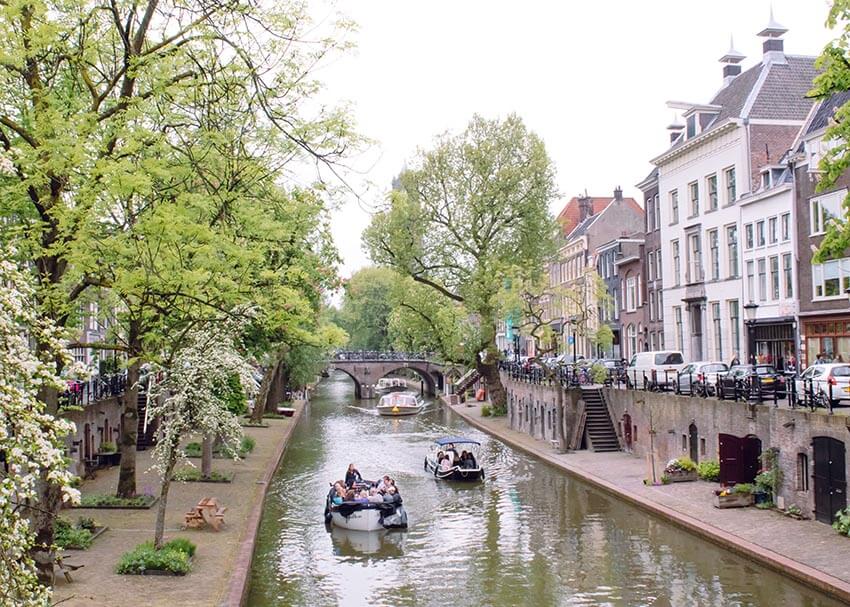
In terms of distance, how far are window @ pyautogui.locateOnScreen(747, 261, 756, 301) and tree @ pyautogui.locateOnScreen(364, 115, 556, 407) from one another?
14.8 metres

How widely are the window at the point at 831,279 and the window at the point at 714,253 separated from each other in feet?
34.8

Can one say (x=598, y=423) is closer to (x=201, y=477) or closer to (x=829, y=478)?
(x=201, y=477)

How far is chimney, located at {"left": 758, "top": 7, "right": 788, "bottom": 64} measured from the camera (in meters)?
54.4

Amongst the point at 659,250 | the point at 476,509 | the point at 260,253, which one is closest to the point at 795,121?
the point at 659,250

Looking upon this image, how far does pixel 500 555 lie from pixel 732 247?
3303cm

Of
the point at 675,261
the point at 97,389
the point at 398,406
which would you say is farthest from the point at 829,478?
the point at 398,406

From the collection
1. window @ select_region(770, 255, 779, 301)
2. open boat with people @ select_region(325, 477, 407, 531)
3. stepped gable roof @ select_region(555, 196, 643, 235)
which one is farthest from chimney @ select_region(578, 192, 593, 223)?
open boat with people @ select_region(325, 477, 407, 531)

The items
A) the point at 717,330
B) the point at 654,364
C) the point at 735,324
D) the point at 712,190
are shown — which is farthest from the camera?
the point at 712,190

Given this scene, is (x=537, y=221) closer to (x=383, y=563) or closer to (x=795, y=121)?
(x=795, y=121)

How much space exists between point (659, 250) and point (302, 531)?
41.7 meters

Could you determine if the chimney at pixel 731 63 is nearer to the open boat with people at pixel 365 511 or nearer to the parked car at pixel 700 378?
the parked car at pixel 700 378

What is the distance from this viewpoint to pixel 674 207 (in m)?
61.1

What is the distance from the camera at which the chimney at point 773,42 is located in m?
54.4

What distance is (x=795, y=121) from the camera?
51719 millimetres
